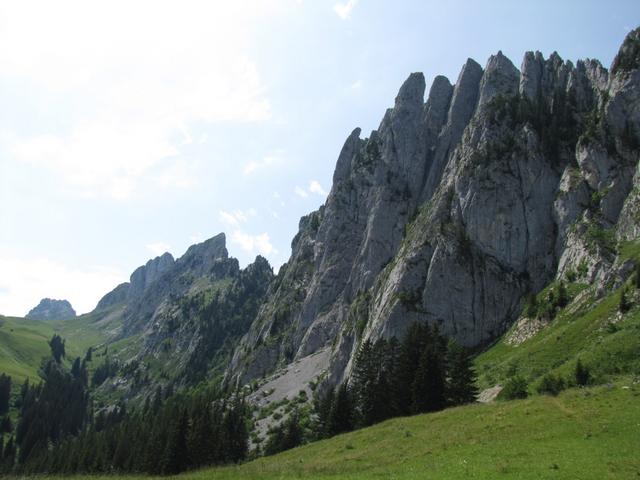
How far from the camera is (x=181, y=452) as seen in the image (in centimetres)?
7012

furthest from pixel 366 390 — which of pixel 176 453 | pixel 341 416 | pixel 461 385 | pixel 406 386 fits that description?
pixel 176 453

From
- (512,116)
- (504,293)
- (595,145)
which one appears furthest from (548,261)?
(512,116)

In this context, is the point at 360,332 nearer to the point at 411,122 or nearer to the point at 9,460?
the point at 411,122

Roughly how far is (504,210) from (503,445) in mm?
95777

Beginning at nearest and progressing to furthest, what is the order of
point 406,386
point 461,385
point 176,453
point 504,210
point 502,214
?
point 461,385 → point 406,386 → point 176,453 → point 502,214 → point 504,210

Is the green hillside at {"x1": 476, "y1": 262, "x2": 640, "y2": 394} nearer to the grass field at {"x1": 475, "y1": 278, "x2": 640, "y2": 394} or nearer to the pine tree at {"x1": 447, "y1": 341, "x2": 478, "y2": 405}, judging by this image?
the grass field at {"x1": 475, "y1": 278, "x2": 640, "y2": 394}

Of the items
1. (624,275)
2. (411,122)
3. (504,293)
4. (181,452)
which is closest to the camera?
(181,452)

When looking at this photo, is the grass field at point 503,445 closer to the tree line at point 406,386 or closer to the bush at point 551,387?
the bush at point 551,387

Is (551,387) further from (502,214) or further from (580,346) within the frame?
(502,214)

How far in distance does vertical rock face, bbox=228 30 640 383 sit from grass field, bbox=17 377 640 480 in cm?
5517

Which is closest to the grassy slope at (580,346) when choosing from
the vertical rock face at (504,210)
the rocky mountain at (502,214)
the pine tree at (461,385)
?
the pine tree at (461,385)

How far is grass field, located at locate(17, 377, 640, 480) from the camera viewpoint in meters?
26.5

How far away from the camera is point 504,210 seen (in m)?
119

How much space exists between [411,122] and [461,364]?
→ 14822 cm
